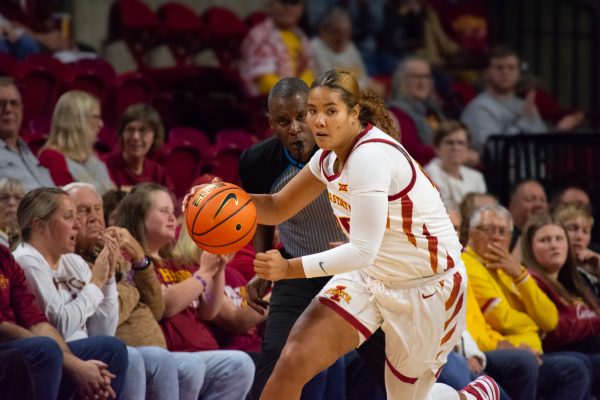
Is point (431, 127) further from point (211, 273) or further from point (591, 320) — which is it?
point (211, 273)

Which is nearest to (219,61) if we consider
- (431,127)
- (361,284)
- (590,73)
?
(431,127)

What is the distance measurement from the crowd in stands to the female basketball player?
1.10ft

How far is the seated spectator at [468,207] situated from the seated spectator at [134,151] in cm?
185

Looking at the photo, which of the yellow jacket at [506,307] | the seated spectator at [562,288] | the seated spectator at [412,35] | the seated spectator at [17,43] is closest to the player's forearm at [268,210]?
the yellow jacket at [506,307]

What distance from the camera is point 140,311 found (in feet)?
18.0

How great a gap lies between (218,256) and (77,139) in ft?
5.14

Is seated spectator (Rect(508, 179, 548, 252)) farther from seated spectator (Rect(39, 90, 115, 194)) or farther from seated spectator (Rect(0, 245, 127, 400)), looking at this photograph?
seated spectator (Rect(0, 245, 127, 400))

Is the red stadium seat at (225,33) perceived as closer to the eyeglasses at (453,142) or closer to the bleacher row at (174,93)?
the bleacher row at (174,93)

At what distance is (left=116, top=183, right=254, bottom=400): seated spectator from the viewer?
5.55 meters

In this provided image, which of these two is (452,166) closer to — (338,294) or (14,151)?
(14,151)

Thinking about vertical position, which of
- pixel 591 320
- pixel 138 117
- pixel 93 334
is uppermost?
pixel 138 117

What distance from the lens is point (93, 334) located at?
5.26 metres

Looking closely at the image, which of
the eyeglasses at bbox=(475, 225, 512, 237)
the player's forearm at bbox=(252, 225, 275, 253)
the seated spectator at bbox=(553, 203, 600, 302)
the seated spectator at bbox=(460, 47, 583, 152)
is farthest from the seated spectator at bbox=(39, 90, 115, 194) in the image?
the seated spectator at bbox=(460, 47, 583, 152)

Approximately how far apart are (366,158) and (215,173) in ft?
12.3
